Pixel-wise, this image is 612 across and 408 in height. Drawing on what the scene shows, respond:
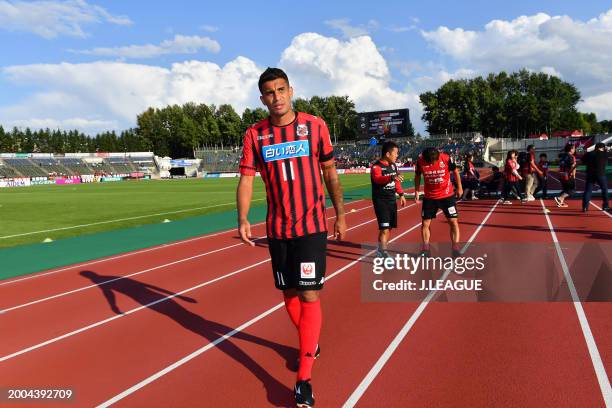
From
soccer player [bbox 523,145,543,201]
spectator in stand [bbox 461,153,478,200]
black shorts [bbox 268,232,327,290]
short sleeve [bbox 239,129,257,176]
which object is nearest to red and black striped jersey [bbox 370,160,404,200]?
short sleeve [bbox 239,129,257,176]

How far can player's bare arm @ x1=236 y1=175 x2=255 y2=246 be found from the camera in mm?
3527

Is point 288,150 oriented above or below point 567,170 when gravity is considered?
above

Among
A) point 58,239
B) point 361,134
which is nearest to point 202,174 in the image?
point 361,134

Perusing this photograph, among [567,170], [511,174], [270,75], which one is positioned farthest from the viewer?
[511,174]

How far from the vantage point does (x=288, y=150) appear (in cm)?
343

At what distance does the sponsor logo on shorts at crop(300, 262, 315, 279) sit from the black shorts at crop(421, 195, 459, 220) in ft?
15.9

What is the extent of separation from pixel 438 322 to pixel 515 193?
14605 mm

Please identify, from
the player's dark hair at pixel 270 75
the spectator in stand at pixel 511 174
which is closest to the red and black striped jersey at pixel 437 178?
the player's dark hair at pixel 270 75

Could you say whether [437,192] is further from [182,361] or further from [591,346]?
[182,361]

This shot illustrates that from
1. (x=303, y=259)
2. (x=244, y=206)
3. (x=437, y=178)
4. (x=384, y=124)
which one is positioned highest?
(x=384, y=124)

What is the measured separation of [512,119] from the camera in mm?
91875

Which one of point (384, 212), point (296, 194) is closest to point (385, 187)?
point (384, 212)

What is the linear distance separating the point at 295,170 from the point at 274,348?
190 centimetres

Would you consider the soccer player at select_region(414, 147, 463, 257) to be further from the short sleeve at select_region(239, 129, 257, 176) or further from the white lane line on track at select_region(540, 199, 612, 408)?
the short sleeve at select_region(239, 129, 257, 176)
